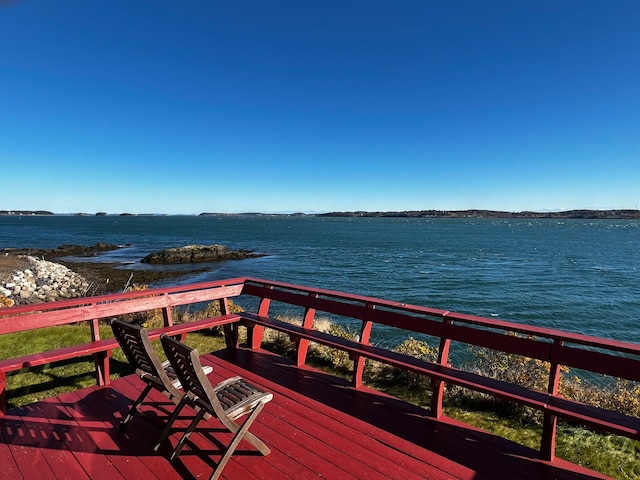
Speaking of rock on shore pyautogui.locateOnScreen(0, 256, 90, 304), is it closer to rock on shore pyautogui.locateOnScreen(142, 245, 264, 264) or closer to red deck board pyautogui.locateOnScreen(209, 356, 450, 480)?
rock on shore pyautogui.locateOnScreen(142, 245, 264, 264)

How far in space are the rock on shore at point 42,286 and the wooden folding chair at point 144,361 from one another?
1399 centimetres

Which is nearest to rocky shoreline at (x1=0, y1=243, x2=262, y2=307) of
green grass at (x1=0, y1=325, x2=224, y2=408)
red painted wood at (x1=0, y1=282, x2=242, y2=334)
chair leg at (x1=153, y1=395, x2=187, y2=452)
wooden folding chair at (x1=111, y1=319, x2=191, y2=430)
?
green grass at (x1=0, y1=325, x2=224, y2=408)

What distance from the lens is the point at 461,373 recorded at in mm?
3883

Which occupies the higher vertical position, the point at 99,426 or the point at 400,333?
the point at 99,426

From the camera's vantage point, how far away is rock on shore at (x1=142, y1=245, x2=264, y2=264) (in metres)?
36.9

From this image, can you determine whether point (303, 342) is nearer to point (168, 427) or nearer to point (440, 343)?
point (440, 343)

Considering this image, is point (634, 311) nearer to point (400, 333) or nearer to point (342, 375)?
point (400, 333)

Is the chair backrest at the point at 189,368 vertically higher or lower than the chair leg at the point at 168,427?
higher

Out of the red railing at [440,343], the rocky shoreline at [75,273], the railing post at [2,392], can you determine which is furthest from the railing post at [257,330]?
the rocky shoreline at [75,273]

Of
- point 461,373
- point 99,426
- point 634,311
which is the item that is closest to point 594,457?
point 461,373

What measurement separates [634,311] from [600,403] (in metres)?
17.4

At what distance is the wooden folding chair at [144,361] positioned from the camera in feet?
10.6

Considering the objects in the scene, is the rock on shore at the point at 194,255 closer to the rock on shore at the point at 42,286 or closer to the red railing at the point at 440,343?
the rock on shore at the point at 42,286

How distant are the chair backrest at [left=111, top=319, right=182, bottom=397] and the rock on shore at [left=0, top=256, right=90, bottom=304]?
14.0m
